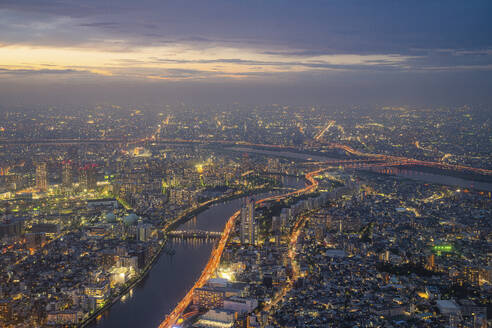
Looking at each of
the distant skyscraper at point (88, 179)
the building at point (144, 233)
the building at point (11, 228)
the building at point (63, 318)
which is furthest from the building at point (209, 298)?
the distant skyscraper at point (88, 179)

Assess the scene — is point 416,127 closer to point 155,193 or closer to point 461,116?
point 461,116

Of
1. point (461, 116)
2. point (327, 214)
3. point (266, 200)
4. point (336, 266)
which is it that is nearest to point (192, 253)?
point (336, 266)

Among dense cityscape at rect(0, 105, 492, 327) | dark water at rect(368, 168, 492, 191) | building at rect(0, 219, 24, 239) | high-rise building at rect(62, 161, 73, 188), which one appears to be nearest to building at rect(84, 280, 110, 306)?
dense cityscape at rect(0, 105, 492, 327)

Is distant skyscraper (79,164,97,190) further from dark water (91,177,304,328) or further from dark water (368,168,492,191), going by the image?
dark water (368,168,492,191)

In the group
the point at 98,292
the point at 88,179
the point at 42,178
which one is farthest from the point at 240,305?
the point at 42,178

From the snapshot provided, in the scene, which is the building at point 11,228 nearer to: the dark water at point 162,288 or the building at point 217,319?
the dark water at point 162,288

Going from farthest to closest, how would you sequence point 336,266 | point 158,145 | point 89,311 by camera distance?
point 158,145 → point 336,266 → point 89,311
